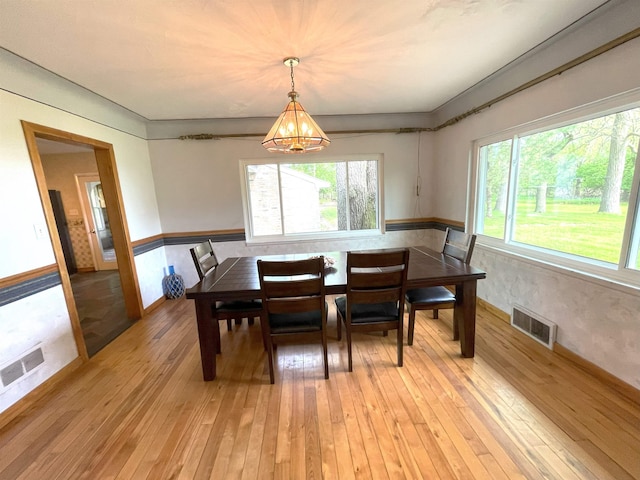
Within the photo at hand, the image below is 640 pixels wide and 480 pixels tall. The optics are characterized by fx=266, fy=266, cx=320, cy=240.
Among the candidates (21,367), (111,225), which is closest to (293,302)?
(21,367)

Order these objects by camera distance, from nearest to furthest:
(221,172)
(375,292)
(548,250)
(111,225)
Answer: (375,292), (548,250), (111,225), (221,172)

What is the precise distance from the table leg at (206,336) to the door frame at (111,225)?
1.15 metres

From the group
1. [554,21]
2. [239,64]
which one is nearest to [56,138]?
[239,64]

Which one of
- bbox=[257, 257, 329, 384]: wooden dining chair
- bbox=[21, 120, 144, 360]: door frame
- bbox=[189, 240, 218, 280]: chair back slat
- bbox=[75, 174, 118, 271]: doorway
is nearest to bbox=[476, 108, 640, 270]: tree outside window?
bbox=[257, 257, 329, 384]: wooden dining chair

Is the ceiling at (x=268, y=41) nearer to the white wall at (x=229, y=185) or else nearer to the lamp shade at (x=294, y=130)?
the lamp shade at (x=294, y=130)

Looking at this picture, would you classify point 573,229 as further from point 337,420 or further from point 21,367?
point 21,367

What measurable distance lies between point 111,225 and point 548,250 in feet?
13.9

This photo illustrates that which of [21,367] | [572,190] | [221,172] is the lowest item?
[21,367]

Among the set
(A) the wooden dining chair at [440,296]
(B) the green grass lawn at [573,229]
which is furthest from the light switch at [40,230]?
(B) the green grass lawn at [573,229]

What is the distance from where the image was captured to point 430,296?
2.14 m

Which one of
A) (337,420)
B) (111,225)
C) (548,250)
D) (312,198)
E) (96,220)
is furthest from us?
(96,220)

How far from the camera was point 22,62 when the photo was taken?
6.05 ft

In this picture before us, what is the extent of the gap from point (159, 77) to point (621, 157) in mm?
3369

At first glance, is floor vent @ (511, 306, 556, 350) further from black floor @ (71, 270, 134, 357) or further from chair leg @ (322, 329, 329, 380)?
black floor @ (71, 270, 134, 357)
